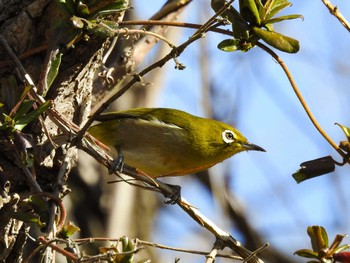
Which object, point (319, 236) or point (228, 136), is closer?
point (319, 236)

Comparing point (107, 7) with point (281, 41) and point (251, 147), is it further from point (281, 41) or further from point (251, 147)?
point (251, 147)

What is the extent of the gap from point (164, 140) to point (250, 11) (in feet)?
5.28

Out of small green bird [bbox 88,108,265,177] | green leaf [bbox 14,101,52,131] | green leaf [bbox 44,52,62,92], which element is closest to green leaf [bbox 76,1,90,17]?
green leaf [bbox 44,52,62,92]

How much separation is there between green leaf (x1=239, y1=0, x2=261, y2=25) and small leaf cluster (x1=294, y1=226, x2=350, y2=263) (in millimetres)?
793

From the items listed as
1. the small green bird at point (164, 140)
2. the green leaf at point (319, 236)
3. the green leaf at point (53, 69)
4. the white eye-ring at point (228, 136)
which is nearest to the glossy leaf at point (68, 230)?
the green leaf at point (53, 69)

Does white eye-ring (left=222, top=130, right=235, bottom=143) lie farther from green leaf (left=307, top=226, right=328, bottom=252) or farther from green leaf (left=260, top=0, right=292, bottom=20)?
green leaf (left=307, top=226, right=328, bottom=252)

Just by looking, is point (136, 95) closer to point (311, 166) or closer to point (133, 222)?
point (133, 222)

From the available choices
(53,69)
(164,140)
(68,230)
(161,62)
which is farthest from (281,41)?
(164,140)

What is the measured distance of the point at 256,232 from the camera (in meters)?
6.77

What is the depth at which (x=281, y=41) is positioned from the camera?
2.42m

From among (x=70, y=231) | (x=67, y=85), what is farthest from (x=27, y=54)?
(x=70, y=231)

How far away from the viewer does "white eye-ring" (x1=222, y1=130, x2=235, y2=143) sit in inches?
170

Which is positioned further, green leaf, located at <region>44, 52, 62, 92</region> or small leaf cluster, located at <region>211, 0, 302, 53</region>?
green leaf, located at <region>44, 52, 62, 92</region>

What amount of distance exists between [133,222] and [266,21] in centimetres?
396
